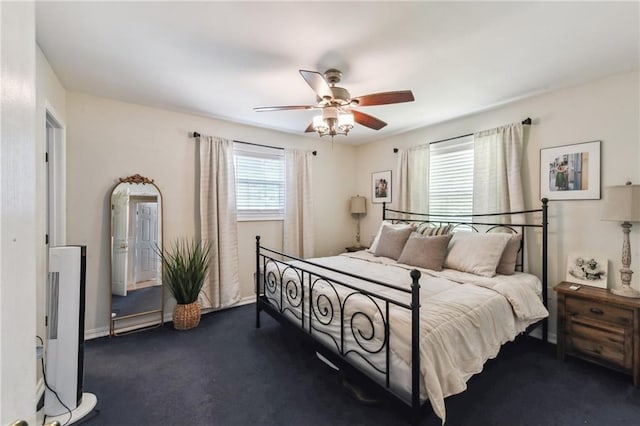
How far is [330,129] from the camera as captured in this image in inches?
90.8

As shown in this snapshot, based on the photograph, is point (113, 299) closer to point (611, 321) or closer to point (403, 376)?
point (403, 376)

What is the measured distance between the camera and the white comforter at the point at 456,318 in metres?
1.47

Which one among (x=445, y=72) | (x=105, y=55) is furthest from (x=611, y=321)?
(x=105, y=55)

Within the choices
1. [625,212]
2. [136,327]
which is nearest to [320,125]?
[625,212]

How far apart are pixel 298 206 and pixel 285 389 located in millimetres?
2600

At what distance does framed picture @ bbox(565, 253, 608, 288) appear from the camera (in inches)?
94.0

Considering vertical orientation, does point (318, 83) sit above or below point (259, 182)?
above

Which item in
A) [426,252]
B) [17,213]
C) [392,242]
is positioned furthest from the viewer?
[392,242]

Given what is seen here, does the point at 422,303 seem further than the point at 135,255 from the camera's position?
No

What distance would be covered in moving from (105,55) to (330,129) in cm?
179

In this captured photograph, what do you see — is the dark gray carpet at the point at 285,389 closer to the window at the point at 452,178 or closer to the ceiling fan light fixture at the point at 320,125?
the window at the point at 452,178

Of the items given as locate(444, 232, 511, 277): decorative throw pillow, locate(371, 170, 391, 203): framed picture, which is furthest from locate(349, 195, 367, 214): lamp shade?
locate(444, 232, 511, 277): decorative throw pillow

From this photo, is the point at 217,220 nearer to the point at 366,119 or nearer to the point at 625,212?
the point at 366,119

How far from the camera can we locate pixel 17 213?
0.50m
